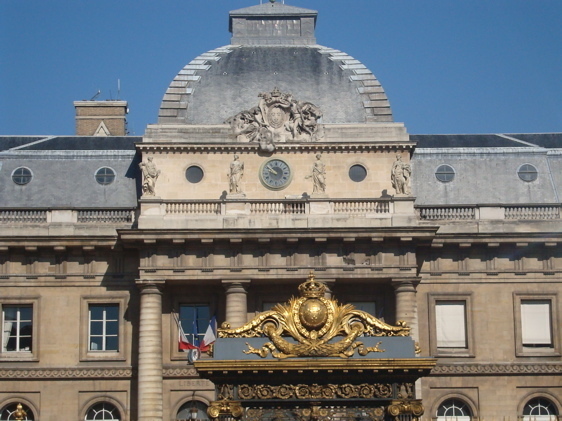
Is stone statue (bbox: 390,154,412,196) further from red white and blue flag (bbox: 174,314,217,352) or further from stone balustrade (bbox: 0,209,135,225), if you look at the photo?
stone balustrade (bbox: 0,209,135,225)

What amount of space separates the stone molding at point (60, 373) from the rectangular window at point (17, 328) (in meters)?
0.89

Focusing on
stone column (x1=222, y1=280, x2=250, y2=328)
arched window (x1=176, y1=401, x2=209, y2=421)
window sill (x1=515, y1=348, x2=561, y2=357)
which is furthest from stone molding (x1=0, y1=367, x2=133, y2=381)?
window sill (x1=515, y1=348, x2=561, y2=357)

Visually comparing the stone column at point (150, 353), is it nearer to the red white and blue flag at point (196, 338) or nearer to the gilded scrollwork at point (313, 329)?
the red white and blue flag at point (196, 338)

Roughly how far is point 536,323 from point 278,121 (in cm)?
1235

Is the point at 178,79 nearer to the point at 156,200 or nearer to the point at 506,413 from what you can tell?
the point at 156,200

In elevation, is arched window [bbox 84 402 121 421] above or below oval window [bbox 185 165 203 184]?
below

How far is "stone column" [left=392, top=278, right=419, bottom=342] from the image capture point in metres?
54.0

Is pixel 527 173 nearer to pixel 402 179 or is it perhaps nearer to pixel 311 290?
pixel 402 179

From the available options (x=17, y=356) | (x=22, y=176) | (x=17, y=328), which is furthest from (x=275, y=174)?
(x=17, y=356)

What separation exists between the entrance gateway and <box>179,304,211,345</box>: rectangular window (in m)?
29.0

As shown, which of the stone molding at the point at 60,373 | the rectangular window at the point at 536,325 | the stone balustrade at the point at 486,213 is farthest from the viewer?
the stone balustrade at the point at 486,213

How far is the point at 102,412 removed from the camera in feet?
181

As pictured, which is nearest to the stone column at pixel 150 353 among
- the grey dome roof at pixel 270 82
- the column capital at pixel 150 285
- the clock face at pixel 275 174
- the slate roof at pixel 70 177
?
the column capital at pixel 150 285

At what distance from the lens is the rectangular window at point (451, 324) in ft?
184
